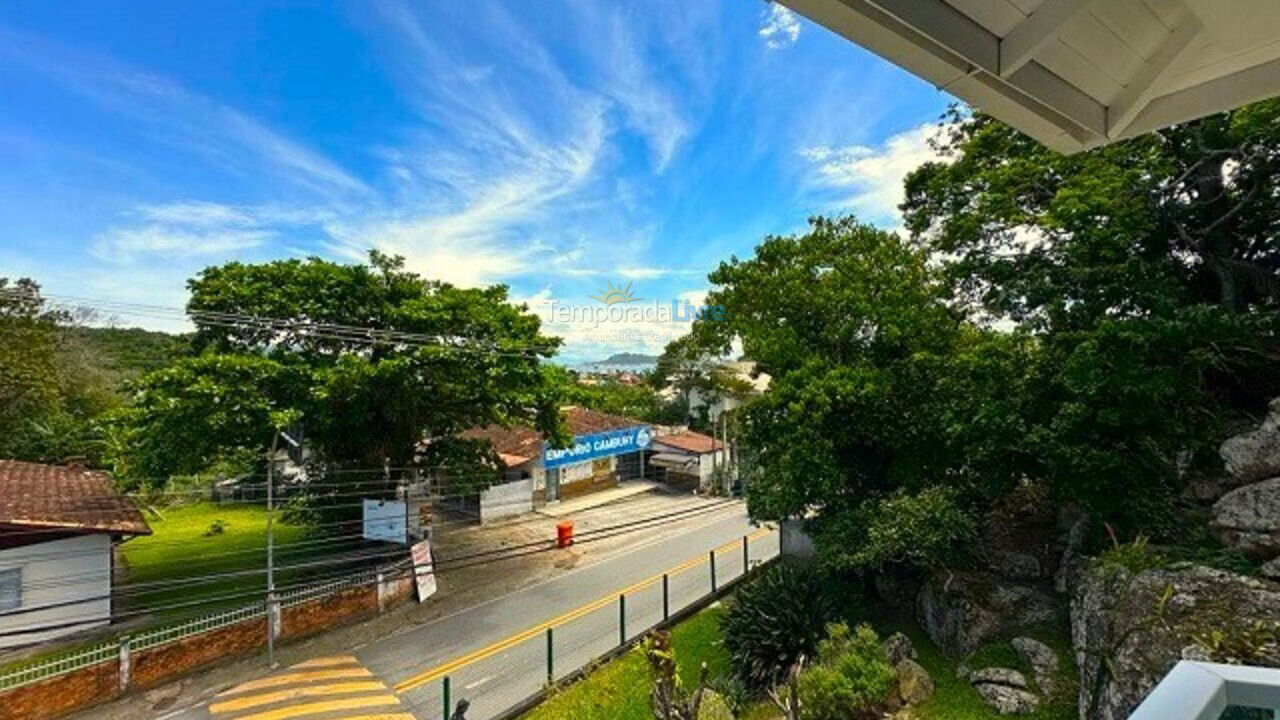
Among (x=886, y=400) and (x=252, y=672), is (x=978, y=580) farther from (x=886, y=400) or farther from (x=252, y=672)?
(x=252, y=672)

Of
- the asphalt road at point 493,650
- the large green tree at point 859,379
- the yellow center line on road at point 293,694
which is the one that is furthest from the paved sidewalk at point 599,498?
the large green tree at point 859,379

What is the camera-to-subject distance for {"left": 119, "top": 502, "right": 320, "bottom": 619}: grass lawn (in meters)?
12.4

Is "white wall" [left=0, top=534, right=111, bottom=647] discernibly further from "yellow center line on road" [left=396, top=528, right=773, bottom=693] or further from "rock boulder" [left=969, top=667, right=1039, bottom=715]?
"rock boulder" [left=969, top=667, right=1039, bottom=715]

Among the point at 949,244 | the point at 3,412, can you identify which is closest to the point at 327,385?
the point at 949,244

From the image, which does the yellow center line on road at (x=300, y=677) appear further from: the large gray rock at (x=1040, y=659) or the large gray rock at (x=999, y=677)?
the large gray rock at (x=1040, y=659)

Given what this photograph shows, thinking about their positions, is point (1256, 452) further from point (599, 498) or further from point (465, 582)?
point (599, 498)

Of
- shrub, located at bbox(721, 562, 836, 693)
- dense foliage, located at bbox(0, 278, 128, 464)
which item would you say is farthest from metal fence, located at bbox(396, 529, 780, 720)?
dense foliage, located at bbox(0, 278, 128, 464)

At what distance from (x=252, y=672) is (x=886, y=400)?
37.0ft

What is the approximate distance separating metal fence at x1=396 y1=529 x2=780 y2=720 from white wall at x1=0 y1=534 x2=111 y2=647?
6400mm

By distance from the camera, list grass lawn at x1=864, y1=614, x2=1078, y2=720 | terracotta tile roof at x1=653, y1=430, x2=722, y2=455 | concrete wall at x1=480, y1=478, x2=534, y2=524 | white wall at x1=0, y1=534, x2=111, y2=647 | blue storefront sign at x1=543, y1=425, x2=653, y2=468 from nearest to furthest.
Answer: grass lawn at x1=864, y1=614, x2=1078, y2=720, white wall at x1=0, y1=534, x2=111, y2=647, concrete wall at x1=480, y1=478, x2=534, y2=524, blue storefront sign at x1=543, y1=425, x2=653, y2=468, terracotta tile roof at x1=653, y1=430, x2=722, y2=455

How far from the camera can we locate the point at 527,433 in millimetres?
22328

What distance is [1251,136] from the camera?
6.63 meters

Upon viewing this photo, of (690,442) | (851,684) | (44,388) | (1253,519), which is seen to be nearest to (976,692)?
(851,684)

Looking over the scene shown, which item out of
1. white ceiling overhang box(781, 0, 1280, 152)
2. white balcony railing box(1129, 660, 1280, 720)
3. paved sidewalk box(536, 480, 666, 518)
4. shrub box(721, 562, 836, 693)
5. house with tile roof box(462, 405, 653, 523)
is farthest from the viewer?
paved sidewalk box(536, 480, 666, 518)
